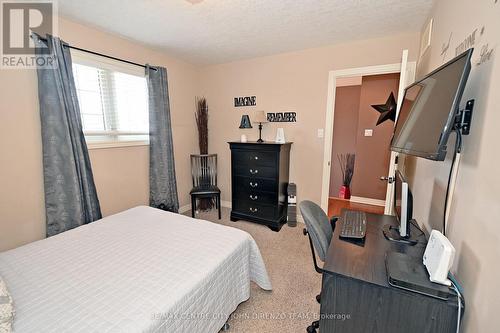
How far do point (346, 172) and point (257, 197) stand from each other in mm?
2212

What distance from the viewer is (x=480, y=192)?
0.76 meters

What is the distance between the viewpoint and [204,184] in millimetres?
3525

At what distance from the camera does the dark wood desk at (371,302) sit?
2.66ft

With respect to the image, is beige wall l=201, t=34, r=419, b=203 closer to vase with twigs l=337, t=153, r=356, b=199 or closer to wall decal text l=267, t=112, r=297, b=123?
wall decal text l=267, t=112, r=297, b=123

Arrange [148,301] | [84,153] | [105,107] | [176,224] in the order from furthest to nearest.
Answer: [105,107]
[84,153]
[176,224]
[148,301]

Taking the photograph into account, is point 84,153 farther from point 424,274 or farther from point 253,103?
point 424,274

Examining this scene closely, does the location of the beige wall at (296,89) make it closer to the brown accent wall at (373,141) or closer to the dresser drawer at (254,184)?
the dresser drawer at (254,184)

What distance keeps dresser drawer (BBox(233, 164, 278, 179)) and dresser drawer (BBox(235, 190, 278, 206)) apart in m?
0.25

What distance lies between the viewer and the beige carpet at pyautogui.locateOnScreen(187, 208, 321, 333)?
4.98 ft

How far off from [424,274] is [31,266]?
2065 millimetres

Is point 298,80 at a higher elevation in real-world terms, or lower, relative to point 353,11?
lower

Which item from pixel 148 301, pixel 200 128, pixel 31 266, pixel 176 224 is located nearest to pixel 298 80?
pixel 200 128

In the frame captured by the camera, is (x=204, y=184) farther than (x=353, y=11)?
Yes

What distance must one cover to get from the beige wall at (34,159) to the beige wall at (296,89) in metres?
0.85
